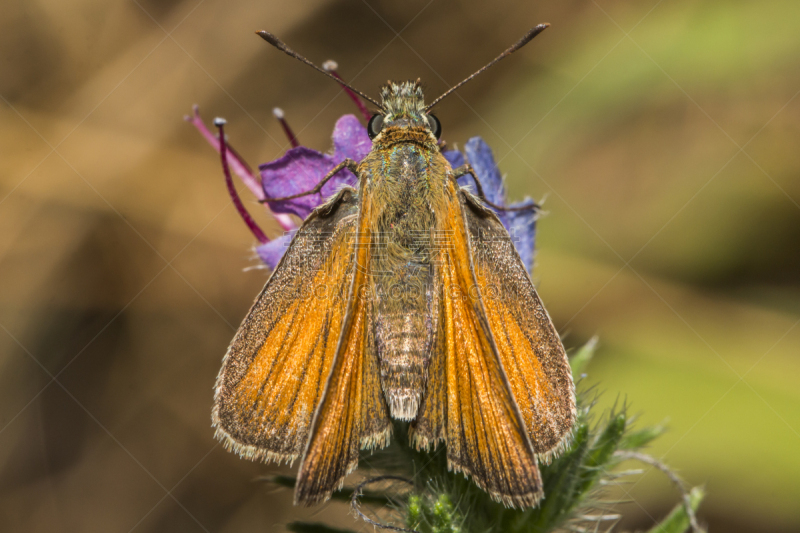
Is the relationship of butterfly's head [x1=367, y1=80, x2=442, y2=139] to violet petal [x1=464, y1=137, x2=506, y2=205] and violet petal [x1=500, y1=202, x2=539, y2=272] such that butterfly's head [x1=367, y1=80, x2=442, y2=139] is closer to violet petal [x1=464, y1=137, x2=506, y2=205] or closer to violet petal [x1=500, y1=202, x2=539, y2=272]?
violet petal [x1=464, y1=137, x2=506, y2=205]

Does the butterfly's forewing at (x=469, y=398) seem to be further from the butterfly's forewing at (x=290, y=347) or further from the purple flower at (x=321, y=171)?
the purple flower at (x=321, y=171)

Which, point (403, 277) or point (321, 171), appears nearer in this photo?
point (403, 277)

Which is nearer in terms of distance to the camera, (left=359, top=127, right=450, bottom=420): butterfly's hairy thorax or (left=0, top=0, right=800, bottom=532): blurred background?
(left=359, top=127, right=450, bottom=420): butterfly's hairy thorax

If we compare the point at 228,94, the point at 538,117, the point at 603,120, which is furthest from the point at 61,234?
the point at 603,120

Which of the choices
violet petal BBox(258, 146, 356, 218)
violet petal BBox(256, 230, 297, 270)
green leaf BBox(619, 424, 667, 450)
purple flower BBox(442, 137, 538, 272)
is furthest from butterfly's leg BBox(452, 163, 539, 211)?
green leaf BBox(619, 424, 667, 450)

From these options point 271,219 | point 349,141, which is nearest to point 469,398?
point 349,141

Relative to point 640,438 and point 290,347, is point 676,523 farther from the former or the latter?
point 290,347
